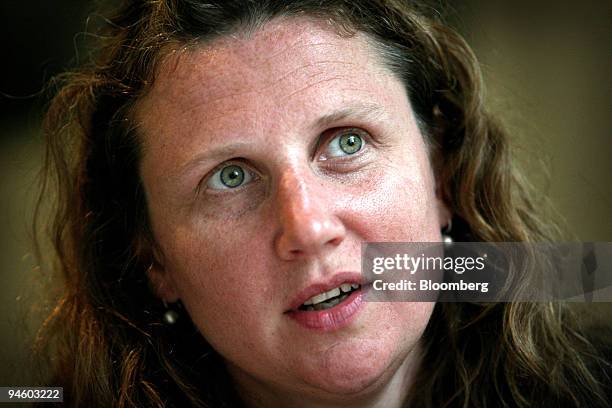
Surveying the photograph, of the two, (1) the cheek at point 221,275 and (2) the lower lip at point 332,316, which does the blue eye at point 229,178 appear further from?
(2) the lower lip at point 332,316

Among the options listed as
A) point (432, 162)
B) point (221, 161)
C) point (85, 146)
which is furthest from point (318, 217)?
point (85, 146)

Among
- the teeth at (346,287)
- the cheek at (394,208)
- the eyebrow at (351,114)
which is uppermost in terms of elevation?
the eyebrow at (351,114)

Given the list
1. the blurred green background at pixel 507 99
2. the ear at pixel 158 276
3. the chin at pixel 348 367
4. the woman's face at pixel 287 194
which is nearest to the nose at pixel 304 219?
the woman's face at pixel 287 194

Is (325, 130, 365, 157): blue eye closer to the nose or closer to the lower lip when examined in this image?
the nose

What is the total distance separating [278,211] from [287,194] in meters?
0.02

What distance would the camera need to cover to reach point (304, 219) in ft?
2.92

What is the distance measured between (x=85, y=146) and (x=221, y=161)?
0.82 feet

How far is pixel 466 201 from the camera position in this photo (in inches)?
45.3

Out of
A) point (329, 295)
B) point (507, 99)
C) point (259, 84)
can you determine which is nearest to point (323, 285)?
point (329, 295)

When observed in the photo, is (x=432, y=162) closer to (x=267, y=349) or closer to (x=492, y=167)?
(x=492, y=167)

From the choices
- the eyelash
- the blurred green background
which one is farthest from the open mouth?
the blurred green background

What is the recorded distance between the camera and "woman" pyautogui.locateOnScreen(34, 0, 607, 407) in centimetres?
94

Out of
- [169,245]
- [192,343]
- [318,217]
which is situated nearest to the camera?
[318,217]

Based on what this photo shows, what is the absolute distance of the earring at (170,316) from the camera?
1117 mm
